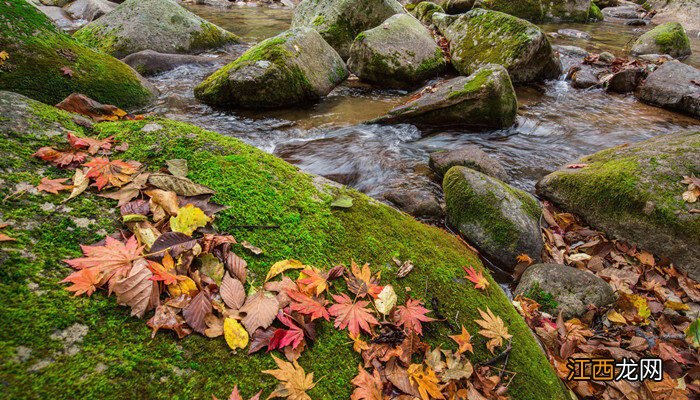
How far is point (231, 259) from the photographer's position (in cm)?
192

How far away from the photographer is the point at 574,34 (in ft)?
55.3

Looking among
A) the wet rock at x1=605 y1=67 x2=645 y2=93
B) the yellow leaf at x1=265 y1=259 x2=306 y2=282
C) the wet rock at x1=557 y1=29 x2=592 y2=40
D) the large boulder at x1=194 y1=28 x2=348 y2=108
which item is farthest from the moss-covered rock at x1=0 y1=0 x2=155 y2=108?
the wet rock at x1=557 y1=29 x2=592 y2=40

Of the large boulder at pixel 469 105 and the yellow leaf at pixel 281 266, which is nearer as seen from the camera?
the yellow leaf at pixel 281 266

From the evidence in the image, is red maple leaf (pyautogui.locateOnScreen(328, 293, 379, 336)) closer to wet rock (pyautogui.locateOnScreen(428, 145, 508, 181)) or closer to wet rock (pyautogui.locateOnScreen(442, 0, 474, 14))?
wet rock (pyautogui.locateOnScreen(428, 145, 508, 181))

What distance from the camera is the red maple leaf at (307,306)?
180 cm

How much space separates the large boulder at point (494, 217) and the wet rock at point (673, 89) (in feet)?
24.9

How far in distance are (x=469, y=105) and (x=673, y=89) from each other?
20.5ft

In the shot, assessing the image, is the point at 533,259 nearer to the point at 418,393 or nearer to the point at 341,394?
the point at 418,393

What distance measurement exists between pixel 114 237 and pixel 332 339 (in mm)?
1227

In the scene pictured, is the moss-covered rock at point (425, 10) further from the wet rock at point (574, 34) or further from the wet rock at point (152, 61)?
the wet rock at point (152, 61)

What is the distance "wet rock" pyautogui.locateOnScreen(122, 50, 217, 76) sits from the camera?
9.05 metres

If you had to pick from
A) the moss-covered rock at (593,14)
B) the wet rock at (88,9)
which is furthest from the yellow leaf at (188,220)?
the moss-covered rock at (593,14)

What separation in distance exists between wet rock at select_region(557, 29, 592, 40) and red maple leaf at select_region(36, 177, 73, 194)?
66.5ft

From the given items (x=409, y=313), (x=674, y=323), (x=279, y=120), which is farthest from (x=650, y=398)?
(x=279, y=120)
